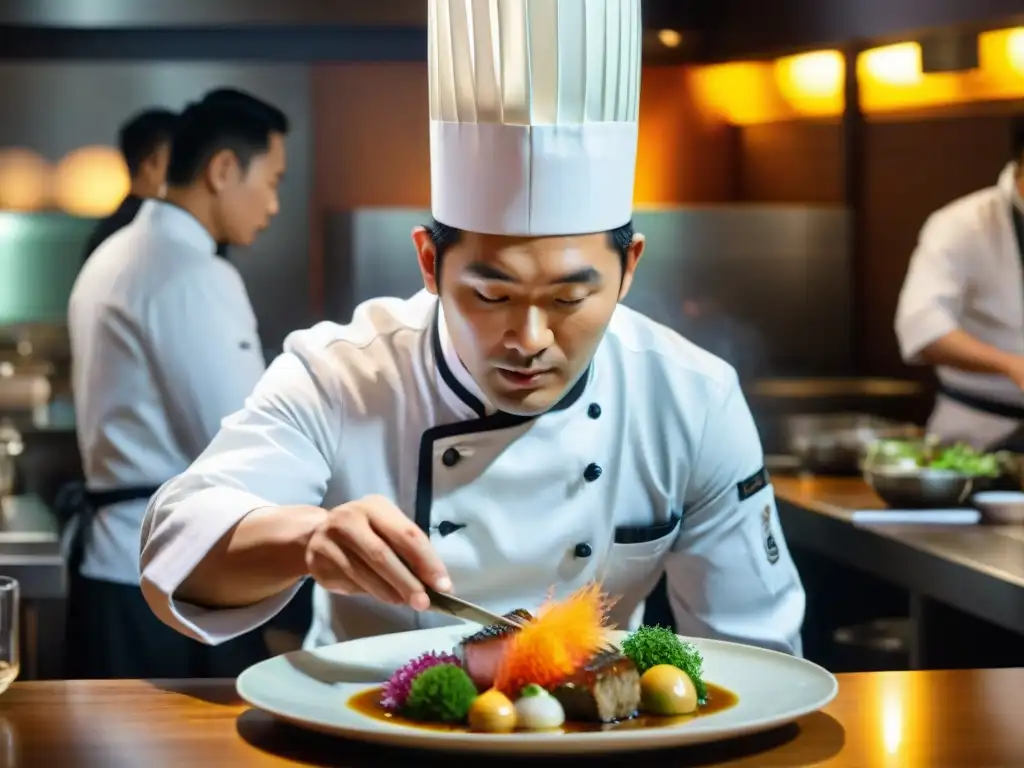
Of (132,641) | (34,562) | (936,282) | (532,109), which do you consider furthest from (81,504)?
(532,109)

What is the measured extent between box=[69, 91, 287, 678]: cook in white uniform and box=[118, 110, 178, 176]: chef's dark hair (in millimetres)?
884

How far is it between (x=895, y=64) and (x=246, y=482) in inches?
165

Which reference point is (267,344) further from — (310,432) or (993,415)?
(310,432)

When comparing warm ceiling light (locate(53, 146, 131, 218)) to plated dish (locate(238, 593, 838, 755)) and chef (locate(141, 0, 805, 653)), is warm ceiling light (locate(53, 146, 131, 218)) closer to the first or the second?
chef (locate(141, 0, 805, 653))

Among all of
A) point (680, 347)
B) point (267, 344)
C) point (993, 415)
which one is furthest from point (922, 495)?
point (267, 344)

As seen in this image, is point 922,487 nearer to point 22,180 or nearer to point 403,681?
point 403,681

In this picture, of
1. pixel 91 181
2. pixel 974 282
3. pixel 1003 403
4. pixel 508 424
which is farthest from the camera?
pixel 91 181

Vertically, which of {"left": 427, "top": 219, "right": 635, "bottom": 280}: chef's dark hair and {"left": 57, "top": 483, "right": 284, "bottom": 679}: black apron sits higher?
{"left": 427, "top": 219, "right": 635, "bottom": 280}: chef's dark hair

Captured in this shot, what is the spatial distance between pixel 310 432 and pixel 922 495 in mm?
1925

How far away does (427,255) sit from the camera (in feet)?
6.10

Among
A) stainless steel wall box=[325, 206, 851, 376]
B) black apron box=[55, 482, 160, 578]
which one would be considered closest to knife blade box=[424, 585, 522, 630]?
black apron box=[55, 482, 160, 578]

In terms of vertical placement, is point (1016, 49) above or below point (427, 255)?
above

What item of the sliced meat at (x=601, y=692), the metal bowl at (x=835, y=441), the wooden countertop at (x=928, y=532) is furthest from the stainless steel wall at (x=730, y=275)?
the sliced meat at (x=601, y=692)

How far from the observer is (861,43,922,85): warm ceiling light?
5.40 meters
